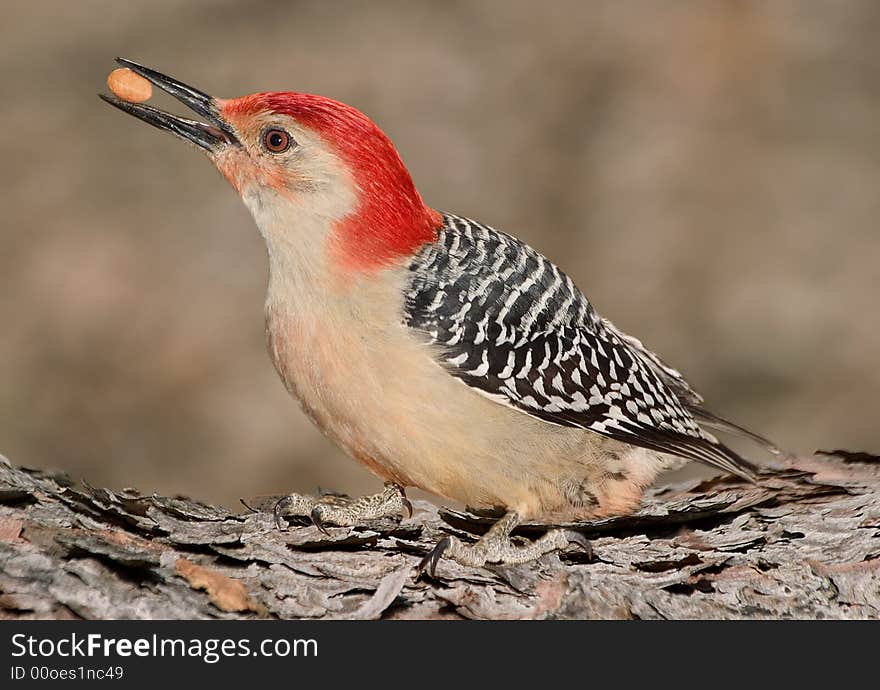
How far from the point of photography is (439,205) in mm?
9805

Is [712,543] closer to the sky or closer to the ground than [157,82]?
closer to the ground

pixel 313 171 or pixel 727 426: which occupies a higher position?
pixel 313 171

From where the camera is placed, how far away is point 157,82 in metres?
5.06

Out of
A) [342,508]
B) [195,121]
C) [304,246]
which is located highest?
[195,121]

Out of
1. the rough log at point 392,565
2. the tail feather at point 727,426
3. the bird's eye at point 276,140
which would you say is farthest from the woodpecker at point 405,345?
the tail feather at point 727,426

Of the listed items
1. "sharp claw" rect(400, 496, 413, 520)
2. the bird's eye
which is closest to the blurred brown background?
"sharp claw" rect(400, 496, 413, 520)

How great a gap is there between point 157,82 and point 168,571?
225cm

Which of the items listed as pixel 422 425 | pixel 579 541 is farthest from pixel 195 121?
pixel 579 541

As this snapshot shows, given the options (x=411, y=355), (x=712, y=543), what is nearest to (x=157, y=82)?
(x=411, y=355)

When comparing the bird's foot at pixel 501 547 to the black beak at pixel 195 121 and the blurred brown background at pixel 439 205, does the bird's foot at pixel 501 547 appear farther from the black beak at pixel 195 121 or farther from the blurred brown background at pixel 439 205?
the blurred brown background at pixel 439 205

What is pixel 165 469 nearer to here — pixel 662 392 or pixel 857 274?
pixel 662 392

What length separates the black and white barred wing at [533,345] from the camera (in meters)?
4.84

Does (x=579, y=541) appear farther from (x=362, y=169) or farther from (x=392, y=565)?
(x=362, y=169)

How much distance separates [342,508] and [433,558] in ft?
2.95
